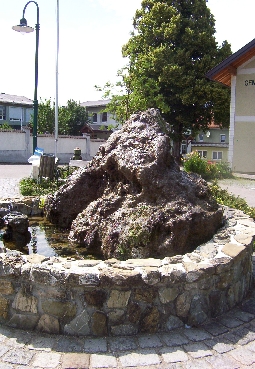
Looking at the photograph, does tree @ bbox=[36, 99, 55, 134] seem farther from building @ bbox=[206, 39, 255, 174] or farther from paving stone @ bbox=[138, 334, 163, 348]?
paving stone @ bbox=[138, 334, 163, 348]

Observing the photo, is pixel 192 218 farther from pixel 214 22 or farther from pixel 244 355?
pixel 214 22

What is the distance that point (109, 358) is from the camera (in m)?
3.15

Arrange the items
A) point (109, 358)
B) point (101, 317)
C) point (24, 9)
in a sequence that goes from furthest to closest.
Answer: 1. point (24, 9)
2. point (101, 317)
3. point (109, 358)

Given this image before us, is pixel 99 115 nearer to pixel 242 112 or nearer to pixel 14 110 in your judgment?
pixel 14 110

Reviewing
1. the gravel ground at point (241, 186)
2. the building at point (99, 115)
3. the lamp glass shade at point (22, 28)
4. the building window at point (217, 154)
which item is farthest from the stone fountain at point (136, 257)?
the building at point (99, 115)

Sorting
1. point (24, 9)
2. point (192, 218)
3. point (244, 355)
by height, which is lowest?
point (244, 355)

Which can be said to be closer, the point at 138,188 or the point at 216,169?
the point at 138,188

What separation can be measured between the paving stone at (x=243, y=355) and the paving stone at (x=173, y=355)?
1.32 feet

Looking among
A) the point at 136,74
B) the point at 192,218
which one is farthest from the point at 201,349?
the point at 136,74

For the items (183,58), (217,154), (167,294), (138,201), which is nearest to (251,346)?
(167,294)

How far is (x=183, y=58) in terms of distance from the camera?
24.9m

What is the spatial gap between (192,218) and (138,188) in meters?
0.98

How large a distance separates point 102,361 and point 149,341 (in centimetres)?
50

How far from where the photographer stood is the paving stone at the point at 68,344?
3.28m
